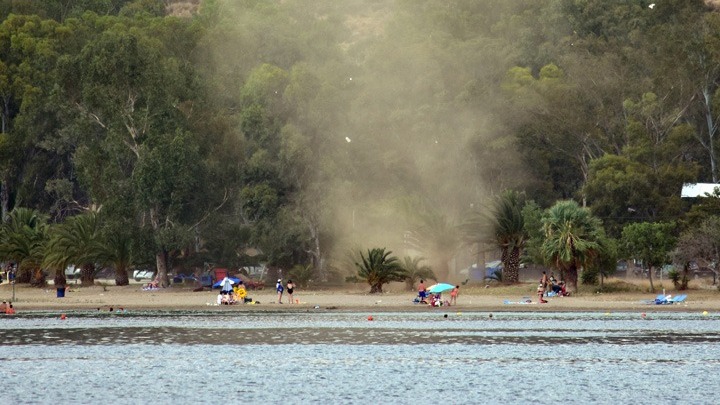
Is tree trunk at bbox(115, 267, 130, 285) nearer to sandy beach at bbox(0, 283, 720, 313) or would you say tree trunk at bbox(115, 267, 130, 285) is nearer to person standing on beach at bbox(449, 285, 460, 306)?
sandy beach at bbox(0, 283, 720, 313)

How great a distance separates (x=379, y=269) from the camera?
76.7 meters

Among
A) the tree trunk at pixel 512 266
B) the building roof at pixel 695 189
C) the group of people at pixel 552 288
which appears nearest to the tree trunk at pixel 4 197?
the tree trunk at pixel 512 266

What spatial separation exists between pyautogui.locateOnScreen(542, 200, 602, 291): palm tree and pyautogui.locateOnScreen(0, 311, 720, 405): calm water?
128 inches

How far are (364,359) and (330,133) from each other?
46.3 meters

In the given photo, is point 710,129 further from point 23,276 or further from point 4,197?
point 4,197

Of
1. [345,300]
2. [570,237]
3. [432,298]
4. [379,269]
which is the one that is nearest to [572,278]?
[570,237]

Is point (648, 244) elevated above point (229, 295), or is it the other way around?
point (648, 244)

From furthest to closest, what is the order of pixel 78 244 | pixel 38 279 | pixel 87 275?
pixel 87 275, pixel 38 279, pixel 78 244

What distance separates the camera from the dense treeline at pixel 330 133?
8544cm

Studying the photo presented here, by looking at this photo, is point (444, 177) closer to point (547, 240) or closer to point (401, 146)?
point (401, 146)

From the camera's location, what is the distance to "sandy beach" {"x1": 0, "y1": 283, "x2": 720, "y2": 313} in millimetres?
68000

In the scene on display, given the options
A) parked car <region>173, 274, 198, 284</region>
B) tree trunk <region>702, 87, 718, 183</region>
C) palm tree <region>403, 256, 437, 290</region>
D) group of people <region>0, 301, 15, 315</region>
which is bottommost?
group of people <region>0, 301, 15, 315</region>

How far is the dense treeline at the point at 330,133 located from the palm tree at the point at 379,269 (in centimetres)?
444

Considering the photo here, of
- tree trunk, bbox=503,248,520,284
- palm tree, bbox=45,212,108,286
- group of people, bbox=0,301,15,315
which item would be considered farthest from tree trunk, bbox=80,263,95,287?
tree trunk, bbox=503,248,520,284
